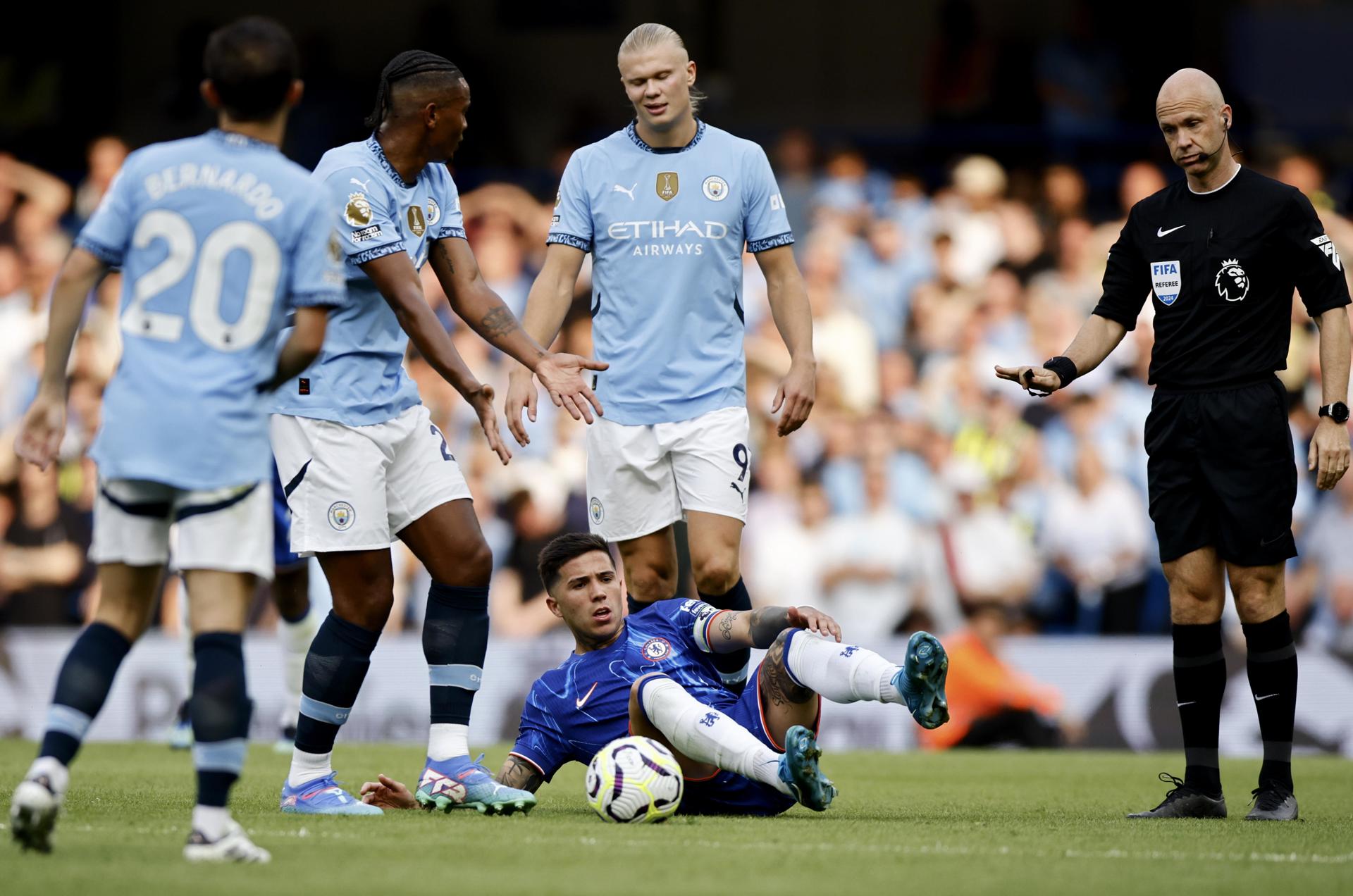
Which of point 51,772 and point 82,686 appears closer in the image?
point 51,772

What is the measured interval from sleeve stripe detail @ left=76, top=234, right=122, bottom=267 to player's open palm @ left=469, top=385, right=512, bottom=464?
147 centimetres

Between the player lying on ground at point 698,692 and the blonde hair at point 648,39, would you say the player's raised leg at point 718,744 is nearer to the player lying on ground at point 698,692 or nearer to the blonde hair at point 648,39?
the player lying on ground at point 698,692

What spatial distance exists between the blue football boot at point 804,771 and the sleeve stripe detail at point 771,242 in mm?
2337

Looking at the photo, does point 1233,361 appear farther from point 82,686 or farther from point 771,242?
point 82,686

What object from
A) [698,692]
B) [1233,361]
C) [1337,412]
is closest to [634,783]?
[698,692]

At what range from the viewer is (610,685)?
631 centimetres

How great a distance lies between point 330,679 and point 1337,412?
3719 mm

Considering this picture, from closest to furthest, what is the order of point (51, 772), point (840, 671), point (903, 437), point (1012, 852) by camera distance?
point (51, 772)
point (1012, 852)
point (840, 671)
point (903, 437)

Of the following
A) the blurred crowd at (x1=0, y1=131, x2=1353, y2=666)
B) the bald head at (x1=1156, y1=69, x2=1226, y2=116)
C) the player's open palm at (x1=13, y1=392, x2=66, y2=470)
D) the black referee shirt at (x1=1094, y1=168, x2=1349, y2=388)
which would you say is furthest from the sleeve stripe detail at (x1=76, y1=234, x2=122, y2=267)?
the blurred crowd at (x1=0, y1=131, x2=1353, y2=666)

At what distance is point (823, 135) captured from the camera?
1644cm

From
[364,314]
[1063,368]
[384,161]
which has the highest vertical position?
[384,161]

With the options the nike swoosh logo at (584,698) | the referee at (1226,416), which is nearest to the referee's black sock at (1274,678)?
the referee at (1226,416)

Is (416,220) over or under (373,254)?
over

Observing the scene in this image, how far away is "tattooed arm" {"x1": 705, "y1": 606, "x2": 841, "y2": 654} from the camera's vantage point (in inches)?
233
